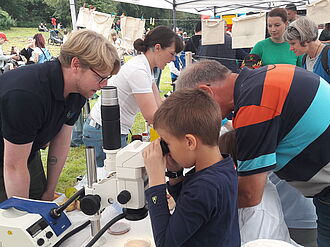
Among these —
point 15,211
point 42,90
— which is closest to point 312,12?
point 42,90

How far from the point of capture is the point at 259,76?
1.03 meters

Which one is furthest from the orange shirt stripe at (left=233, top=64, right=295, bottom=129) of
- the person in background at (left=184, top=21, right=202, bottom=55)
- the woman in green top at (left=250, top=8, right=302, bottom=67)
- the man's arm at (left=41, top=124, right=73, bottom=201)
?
the person in background at (left=184, top=21, right=202, bottom=55)

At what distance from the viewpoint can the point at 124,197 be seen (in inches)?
35.3

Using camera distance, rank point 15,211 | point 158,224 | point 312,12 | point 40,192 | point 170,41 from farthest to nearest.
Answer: point 312,12
point 170,41
point 40,192
point 15,211
point 158,224

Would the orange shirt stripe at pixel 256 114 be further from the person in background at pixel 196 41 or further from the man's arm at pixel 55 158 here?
the person in background at pixel 196 41

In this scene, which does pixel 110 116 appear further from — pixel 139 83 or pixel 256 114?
pixel 139 83

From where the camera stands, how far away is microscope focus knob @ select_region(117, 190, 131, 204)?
90 centimetres

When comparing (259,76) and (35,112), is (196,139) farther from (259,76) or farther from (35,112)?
(35,112)

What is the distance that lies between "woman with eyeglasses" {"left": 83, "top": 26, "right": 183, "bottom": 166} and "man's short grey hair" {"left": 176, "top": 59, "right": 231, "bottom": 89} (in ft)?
2.05

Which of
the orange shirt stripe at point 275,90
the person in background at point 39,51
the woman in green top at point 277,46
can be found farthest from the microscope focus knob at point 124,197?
the person in background at point 39,51

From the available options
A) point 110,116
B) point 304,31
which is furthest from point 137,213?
point 304,31

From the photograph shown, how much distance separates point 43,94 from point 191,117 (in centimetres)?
59

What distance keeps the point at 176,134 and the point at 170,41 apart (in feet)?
3.99

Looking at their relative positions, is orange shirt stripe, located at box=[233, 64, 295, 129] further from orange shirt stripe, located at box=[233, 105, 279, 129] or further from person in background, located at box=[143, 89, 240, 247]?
person in background, located at box=[143, 89, 240, 247]
